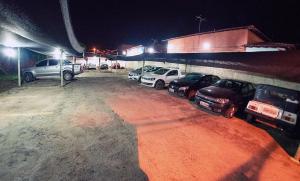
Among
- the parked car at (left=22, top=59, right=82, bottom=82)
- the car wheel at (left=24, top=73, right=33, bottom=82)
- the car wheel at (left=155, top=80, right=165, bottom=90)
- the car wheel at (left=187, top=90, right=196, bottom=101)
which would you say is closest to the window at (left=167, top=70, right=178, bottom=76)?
the car wheel at (left=155, top=80, right=165, bottom=90)

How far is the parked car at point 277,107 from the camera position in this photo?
6.53 metres

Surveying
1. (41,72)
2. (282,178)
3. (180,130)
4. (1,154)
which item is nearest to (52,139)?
(1,154)

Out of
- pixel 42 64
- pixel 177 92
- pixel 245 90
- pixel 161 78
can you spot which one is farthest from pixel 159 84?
pixel 42 64

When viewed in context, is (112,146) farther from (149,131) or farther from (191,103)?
(191,103)

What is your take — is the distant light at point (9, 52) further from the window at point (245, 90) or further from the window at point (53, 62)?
the window at point (245, 90)

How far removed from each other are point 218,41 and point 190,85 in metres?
17.5

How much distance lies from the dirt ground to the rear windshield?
3.81 feet

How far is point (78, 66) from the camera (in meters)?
19.7

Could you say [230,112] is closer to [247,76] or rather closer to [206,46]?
[247,76]

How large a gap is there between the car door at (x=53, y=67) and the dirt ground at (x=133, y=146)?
8640 mm

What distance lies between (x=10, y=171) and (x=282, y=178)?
5927 millimetres

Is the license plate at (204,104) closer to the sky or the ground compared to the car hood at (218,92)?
closer to the ground

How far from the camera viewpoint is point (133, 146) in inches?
219

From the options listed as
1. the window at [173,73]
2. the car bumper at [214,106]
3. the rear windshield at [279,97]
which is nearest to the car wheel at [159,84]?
the window at [173,73]
